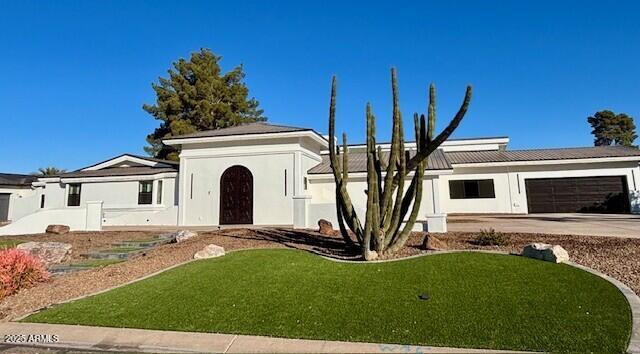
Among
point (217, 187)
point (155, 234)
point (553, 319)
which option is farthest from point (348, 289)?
point (217, 187)

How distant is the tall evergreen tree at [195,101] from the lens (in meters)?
36.4

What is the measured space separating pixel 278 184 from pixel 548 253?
13413 mm

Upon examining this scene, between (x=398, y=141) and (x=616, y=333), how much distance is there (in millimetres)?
6000

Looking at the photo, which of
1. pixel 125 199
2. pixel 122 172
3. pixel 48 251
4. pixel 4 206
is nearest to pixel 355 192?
pixel 48 251

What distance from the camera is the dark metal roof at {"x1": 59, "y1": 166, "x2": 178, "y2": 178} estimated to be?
22.3 m

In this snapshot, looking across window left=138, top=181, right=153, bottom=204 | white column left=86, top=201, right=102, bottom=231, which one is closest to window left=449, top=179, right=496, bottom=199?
window left=138, top=181, right=153, bottom=204

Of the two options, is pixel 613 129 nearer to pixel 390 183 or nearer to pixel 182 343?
pixel 390 183

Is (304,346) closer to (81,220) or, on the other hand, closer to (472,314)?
(472,314)

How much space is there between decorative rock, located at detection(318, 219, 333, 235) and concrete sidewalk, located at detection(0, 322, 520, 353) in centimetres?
911

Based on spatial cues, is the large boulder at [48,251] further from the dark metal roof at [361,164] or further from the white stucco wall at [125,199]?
the dark metal roof at [361,164]

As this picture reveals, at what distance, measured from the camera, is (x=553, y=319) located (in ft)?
16.0

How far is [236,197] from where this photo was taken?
19.6 meters

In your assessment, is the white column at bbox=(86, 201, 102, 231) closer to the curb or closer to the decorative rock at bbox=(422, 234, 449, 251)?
the decorative rock at bbox=(422, 234, 449, 251)

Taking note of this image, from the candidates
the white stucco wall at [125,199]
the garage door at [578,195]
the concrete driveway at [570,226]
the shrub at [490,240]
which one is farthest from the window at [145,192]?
the garage door at [578,195]
